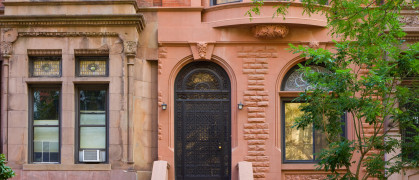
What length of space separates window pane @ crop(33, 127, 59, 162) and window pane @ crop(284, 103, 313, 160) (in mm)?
7071

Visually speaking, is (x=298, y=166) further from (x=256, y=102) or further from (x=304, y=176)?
(x=256, y=102)

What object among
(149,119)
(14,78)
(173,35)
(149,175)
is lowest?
(149,175)

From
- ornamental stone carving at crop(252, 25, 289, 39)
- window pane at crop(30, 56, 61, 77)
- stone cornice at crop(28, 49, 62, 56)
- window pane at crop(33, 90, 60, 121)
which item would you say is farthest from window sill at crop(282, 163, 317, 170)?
stone cornice at crop(28, 49, 62, 56)

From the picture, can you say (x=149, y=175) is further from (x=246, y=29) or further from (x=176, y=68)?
(x=246, y=29)

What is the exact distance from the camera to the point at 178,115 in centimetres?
1980

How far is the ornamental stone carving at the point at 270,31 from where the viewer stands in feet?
62.7

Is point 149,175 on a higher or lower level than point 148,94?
lower

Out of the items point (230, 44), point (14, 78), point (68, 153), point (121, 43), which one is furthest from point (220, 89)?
point (14, 78)

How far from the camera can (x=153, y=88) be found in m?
19.8

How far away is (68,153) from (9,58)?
3326mm

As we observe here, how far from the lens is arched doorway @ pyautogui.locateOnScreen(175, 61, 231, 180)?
19641 mm

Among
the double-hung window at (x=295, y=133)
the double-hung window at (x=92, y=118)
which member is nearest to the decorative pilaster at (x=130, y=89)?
the double-hung window at (x=92, y=118)

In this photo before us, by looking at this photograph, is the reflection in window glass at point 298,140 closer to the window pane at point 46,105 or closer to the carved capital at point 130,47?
the carved capital at point 130,47

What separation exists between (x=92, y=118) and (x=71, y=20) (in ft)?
9.88
